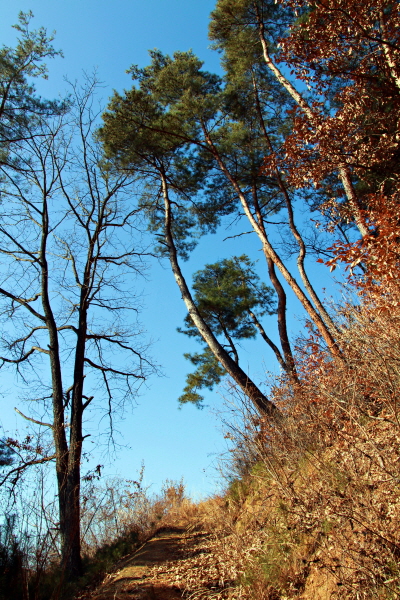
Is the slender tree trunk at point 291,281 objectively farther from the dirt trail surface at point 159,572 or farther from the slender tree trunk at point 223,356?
the dirt trail surface at point 159,572

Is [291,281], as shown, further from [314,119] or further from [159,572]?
[159,572]

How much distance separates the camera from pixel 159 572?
4727 mm

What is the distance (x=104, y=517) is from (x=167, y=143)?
29.3ft

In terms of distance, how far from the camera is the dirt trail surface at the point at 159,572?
4086 millimetres

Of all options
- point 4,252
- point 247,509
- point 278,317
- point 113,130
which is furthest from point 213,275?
point 247,509

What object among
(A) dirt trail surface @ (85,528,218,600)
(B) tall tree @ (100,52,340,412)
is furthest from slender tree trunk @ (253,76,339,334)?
(A) dirt trail surface @ (85,528,218,600)

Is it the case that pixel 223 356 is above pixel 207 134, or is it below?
below

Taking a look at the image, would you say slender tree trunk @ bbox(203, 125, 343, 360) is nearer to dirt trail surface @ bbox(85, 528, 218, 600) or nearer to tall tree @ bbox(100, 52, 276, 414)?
tall tree @ bbox(100, 52, 276, 414)

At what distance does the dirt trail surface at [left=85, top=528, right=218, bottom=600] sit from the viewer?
4.09 meters

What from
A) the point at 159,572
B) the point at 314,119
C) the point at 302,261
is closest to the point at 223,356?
the point at 302,261

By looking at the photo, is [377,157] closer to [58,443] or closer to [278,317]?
[278,317]

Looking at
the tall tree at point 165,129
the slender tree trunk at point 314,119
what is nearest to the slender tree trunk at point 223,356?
the tall tree at point 165,129

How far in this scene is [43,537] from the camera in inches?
155

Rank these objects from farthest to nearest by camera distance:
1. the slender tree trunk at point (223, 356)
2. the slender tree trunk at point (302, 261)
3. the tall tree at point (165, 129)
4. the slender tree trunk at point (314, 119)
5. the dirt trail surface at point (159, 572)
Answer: the tall tree at point (165, 129)
the slender tree trunk at point (302, 261)
the slender tree trunk at point (314, 119)
the slender tree trunk at point (223, 356)
the dirt trail surface at point (159, 572)
